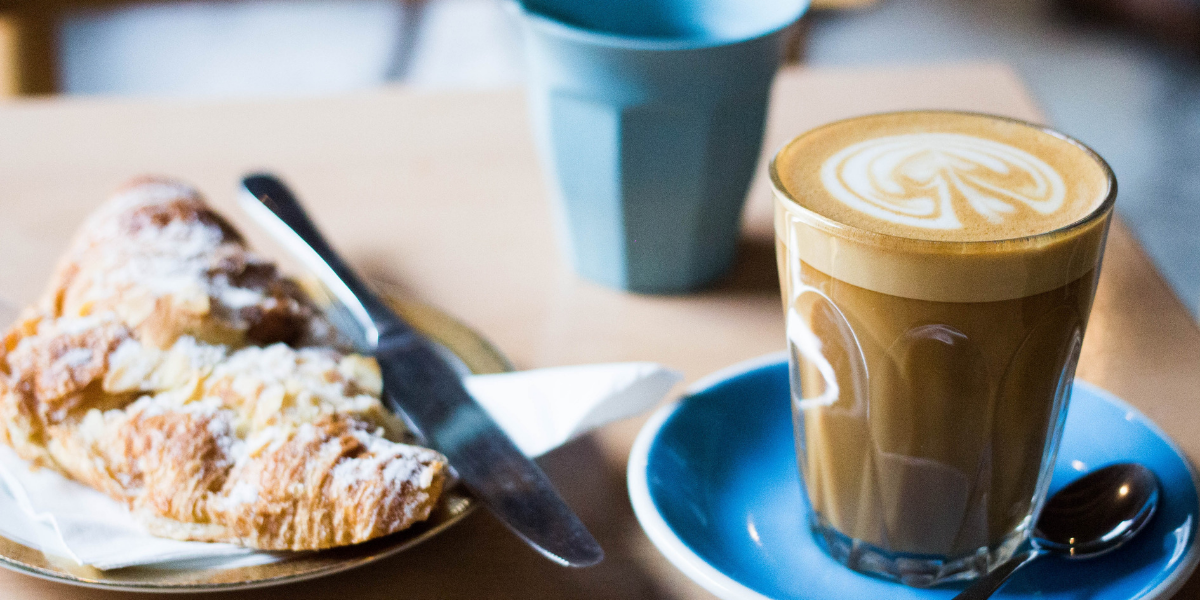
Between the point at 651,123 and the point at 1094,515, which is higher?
the point at 651,123

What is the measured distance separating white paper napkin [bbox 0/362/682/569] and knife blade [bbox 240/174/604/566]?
20 millimetres

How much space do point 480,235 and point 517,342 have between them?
0.16 m

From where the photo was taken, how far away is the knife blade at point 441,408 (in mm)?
437

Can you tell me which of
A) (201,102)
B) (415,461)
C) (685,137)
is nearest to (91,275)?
(415,461)

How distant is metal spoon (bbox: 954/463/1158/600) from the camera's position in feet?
1.48

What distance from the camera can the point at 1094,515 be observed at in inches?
18.4

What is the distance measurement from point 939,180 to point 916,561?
18cm

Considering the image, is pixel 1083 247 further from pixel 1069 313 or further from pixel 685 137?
pixel 685 137

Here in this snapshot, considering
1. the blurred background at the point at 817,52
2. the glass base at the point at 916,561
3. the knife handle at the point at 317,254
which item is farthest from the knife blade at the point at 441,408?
the blurred background at the point at 817,52

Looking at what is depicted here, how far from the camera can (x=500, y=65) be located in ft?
8.78

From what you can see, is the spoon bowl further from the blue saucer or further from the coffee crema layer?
the coffee crema layer

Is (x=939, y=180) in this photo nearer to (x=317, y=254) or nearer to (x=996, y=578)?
(x=996, y=578)

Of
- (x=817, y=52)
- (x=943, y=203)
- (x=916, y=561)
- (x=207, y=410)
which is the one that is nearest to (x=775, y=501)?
(x=916, y=561)

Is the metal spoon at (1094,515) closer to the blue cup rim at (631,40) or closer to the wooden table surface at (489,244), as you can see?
the wooden table surface at (489,244)
